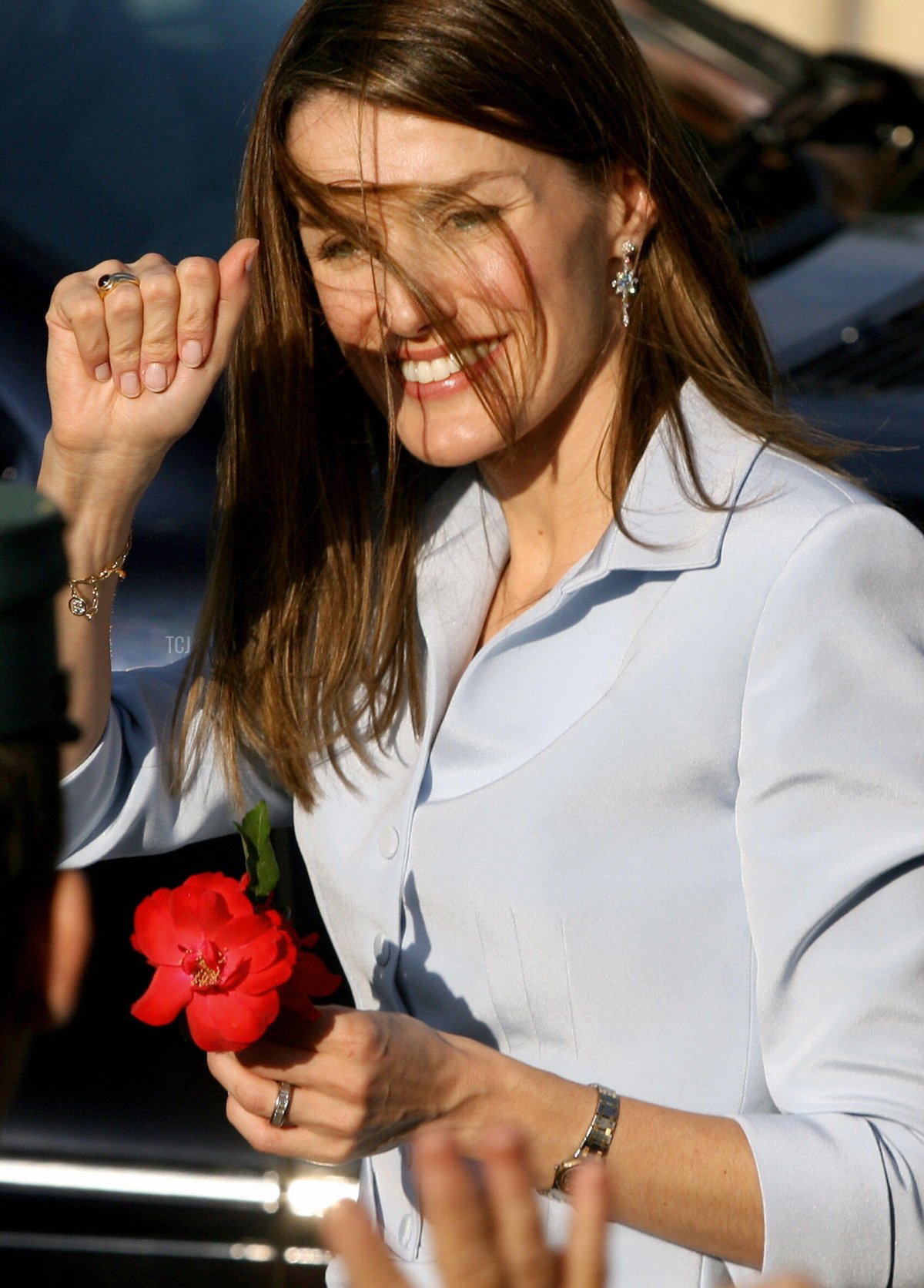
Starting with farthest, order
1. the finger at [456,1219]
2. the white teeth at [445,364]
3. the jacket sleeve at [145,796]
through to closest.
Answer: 1. the jacket sleeve at [145,796]
2. the white teeth at [445,364]
3. the finger at [456,1219]

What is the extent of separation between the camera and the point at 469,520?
2020mm

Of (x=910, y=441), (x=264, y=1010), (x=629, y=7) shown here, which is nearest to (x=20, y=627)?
(x=264, y=1010)

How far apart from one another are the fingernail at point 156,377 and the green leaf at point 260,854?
0.48 metres

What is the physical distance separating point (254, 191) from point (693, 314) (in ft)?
1.69

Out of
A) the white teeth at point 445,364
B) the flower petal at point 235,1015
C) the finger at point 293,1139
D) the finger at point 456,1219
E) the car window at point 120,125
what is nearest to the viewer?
the finger at point 456,1219

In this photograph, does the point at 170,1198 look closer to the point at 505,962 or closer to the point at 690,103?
the point at 505,962

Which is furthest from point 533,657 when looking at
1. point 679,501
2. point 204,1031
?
point 204,1031

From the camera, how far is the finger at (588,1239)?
2.65 feet

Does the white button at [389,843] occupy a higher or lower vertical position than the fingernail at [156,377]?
lower

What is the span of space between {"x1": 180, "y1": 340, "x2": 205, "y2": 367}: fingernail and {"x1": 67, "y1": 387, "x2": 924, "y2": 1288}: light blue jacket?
1.39 feet

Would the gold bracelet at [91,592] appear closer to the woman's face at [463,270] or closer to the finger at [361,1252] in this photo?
the woman's face at [463,270]

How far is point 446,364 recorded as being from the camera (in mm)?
1768

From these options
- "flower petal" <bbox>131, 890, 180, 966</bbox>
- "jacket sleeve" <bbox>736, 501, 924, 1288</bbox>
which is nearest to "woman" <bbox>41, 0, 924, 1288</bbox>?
"jacket sleeve" <bbox>736, 501, 924, 1288</bbox>

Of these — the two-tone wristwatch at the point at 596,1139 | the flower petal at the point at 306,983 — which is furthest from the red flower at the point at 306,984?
the two-tone wristwatch at the point at 596,1139
